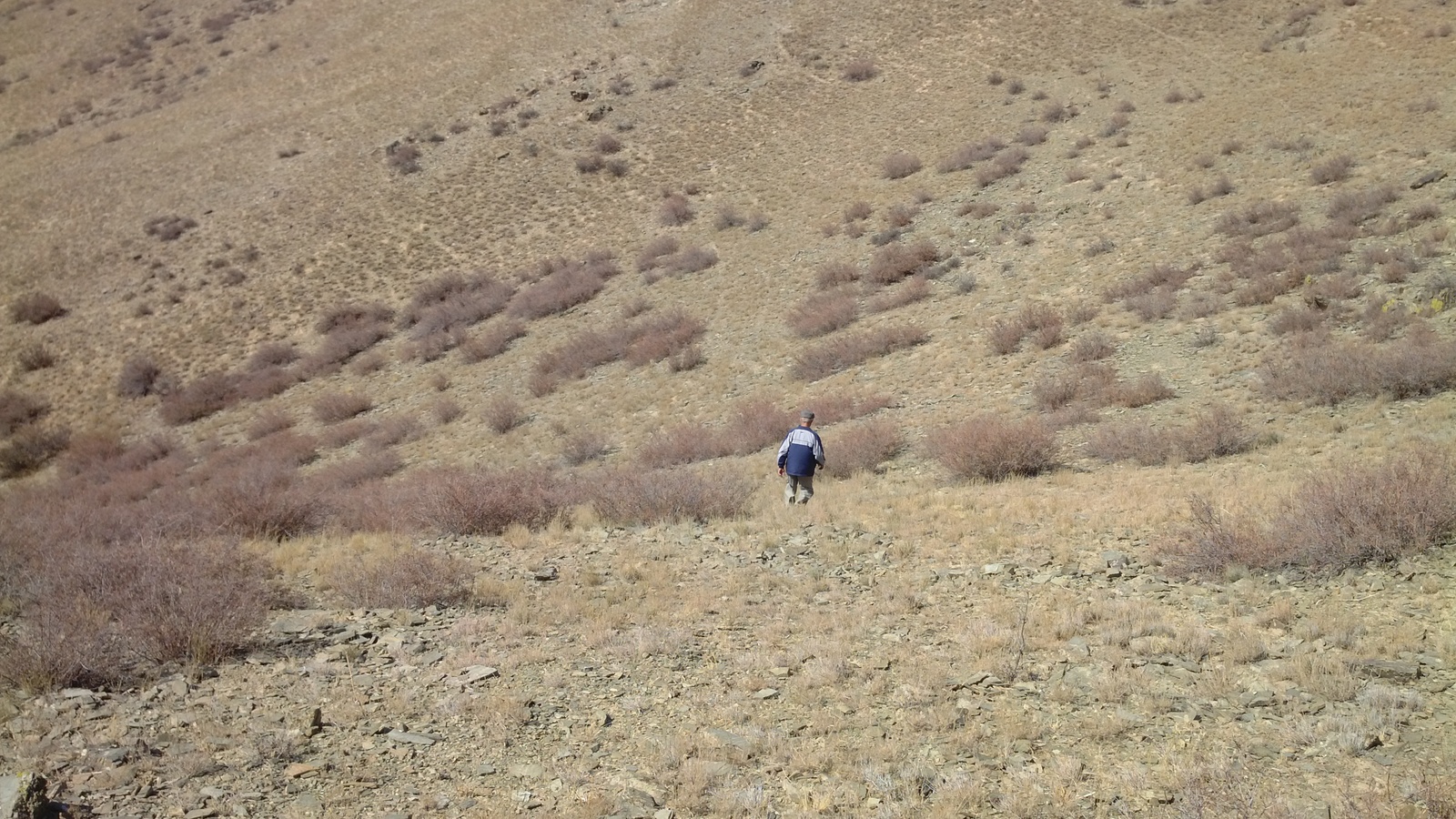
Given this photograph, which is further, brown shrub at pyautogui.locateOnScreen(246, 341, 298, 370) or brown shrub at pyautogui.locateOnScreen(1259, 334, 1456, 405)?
brown shrub at pyautogui.locateOnScreen(246, 341, 298, 370)

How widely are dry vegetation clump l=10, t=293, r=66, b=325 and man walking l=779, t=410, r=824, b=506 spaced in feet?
103

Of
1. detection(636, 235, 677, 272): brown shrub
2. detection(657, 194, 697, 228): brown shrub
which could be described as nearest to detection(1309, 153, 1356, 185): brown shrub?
detection(636, 235, 677, 272): brown shrub

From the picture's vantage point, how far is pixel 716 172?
34969 millimetres

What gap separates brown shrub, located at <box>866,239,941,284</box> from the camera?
981 inches

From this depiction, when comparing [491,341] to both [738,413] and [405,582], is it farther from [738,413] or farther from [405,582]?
[405,582]

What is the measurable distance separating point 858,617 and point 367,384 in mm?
22406

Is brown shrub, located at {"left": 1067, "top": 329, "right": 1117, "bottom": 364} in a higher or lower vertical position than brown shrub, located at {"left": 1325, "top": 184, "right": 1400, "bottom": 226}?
lower

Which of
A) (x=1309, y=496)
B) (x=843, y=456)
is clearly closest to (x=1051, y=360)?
(x=843, y=456)

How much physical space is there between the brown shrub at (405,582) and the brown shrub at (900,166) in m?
24.1

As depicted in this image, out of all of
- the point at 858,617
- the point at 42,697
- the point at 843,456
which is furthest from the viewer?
the point at 843,456

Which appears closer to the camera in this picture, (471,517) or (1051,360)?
(471,517)

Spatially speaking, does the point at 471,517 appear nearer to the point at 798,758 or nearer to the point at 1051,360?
the point at 798,758

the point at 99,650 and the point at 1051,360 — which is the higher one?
the point at 99,650

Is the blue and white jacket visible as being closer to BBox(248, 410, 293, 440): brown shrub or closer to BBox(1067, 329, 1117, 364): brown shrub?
BBox(1067, 329, 1117, 364): brown shrub
